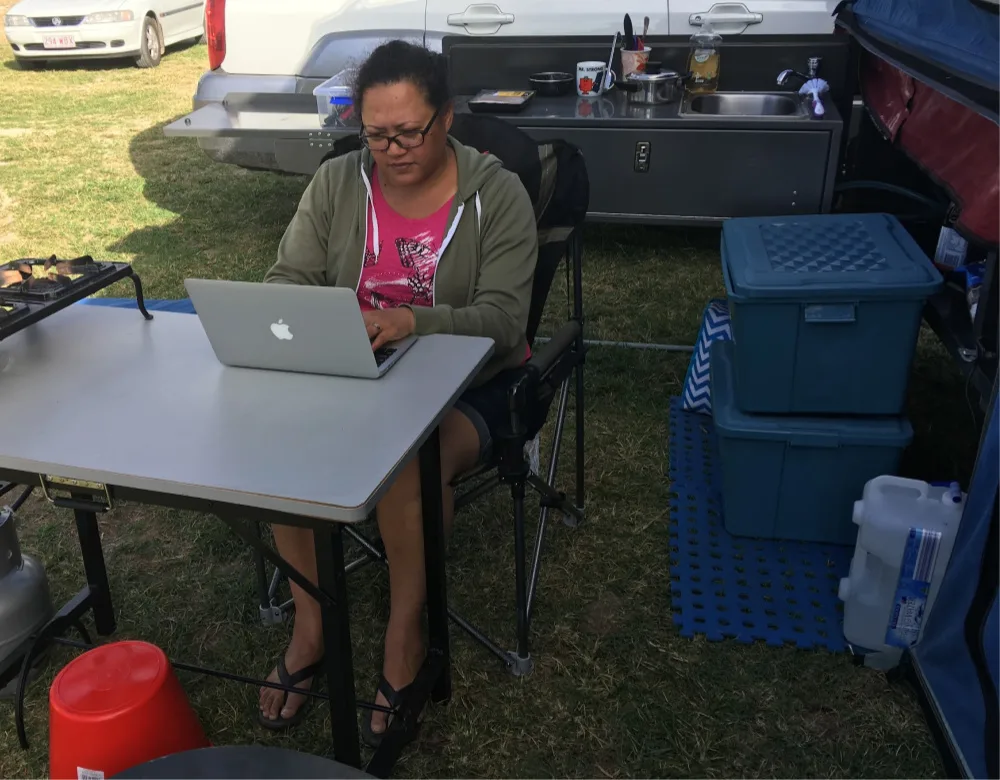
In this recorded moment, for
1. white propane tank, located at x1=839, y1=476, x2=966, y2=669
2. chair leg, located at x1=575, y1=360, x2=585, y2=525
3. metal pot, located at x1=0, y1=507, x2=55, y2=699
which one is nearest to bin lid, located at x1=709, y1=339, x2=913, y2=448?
white propane tank, located at x1=839, y1=476, x2=966, y2=669

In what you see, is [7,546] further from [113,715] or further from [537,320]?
[537,320]

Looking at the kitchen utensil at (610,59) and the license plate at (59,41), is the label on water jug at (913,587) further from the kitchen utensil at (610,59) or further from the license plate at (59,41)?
the license plate at (59,41)

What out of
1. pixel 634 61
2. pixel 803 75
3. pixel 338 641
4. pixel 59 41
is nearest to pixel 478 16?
pixel 634 61

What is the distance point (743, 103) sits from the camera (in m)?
3.74

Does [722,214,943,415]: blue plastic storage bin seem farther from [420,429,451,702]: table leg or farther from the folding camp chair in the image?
[420,429,451,702]: table leg

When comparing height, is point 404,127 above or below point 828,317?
above

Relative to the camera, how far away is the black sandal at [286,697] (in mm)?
1857

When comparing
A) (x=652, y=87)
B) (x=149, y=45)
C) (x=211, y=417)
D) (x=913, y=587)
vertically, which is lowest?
(x=913, y=587)

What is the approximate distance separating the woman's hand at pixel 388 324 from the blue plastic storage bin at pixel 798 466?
977 millimetres

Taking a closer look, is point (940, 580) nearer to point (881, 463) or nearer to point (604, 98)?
point (881, 463)

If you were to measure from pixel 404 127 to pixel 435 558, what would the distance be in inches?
34.8

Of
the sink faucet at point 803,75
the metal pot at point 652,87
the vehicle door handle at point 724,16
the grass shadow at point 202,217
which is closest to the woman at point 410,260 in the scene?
the metal pot at point 652,87

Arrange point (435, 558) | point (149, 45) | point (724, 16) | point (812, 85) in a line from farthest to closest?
point (149, 45) < point (724, 16) < point (812, 85) < point (435, 558)

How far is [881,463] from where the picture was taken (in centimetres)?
224
